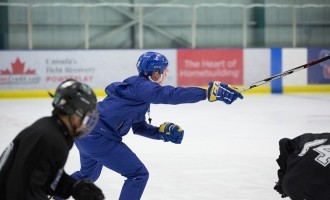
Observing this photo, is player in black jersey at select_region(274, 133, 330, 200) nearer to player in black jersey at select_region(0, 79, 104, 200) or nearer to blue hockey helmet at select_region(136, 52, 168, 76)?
player in black jersey at select_region(0, 79, 104, 200)

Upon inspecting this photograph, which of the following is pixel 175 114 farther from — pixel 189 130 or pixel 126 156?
pixel 126 156

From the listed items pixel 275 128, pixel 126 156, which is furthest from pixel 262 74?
pixel 126 156

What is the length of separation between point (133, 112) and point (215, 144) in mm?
3628

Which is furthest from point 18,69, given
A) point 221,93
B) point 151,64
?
point 221,93

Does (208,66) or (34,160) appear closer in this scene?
(34,160)

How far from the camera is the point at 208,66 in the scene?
14.7 metres

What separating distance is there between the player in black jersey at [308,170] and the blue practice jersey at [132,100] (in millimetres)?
1069

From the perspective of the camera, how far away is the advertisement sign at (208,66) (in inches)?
573

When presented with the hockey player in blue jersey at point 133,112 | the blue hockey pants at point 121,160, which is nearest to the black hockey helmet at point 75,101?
the hockey player in blue jersey at point 133,112

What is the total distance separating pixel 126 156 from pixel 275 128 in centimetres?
521

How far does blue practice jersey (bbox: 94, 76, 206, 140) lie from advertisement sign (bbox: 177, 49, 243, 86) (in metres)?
9.86

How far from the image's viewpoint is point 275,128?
30.5 feet

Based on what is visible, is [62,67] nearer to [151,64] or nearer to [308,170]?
[151,64]

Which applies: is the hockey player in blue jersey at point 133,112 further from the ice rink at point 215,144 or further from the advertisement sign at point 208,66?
the advertisement sign at point 208,66
